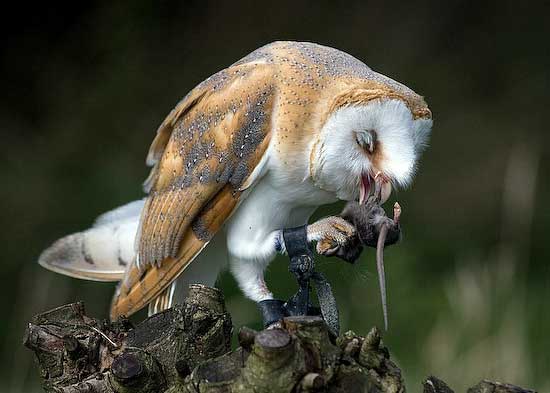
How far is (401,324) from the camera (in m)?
3.53

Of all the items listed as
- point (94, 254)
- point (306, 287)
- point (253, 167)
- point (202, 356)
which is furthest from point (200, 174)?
point (202, 356)

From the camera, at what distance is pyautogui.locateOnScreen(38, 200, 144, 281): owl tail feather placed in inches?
97.7

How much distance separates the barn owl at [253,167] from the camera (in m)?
2.01

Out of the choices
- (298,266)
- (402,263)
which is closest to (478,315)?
(402,263)

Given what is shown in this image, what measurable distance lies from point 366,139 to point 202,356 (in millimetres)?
573

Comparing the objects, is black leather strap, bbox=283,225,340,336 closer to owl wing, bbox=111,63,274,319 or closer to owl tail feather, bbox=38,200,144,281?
owl wing, bbox=111,63,274,319

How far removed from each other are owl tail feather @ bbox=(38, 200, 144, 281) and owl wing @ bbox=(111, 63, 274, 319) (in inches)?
3.2

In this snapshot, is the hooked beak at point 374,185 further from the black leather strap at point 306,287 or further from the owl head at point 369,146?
the black leather strap at point 306,287

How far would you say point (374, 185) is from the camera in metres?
2.00

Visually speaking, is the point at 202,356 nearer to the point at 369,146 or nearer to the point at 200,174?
the point at 369,146

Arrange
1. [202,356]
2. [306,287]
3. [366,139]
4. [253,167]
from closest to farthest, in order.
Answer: [202,356]
[306,287]
[366,139]
[253,167]

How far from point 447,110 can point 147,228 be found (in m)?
2.77

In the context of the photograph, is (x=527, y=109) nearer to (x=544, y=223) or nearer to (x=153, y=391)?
(x=544, y=223)

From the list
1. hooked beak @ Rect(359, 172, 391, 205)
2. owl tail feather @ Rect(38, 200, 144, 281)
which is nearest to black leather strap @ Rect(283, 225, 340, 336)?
hooked beak @ Rect(359, 172, 391, 205)
